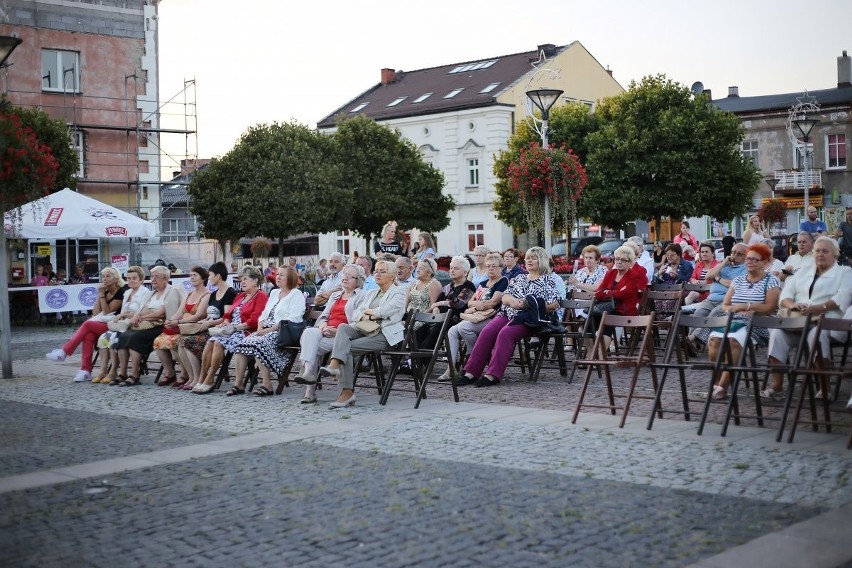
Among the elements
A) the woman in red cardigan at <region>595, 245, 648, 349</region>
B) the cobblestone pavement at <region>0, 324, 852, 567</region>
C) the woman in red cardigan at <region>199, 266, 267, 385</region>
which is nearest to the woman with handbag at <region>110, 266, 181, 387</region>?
the woman in red cardigan at <region>199, 266, 267, 385</region>

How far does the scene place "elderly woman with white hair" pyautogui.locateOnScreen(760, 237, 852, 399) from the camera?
9.75 metres

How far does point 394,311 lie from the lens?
11.8 meters

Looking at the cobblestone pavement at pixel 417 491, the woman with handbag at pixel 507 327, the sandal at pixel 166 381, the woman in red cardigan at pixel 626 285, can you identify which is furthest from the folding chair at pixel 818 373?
the sandal at pixel 166 381

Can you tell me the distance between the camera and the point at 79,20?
37.6 meters

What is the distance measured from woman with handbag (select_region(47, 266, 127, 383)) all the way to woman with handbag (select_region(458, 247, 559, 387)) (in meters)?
5.89

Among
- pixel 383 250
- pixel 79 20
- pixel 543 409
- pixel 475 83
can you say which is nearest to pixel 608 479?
pixel 543 409

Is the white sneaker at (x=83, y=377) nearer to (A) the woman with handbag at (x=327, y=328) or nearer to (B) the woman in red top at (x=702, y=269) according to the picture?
(A) the woman with handbag at (x=327, y=328)

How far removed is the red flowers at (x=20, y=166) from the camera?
49.5 feet

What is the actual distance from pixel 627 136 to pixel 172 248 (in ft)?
71.9

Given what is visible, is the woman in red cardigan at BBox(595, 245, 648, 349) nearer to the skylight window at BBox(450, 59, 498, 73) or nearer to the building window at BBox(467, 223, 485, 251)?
the building window at BBox(467, 223, 485, 251)

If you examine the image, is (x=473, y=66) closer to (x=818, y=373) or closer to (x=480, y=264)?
(x=480, y=264)

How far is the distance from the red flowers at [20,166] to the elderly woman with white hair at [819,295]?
10787 millimetres

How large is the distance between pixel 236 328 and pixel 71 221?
14291mm

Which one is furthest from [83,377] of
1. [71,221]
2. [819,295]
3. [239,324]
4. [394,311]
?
[71,221]
